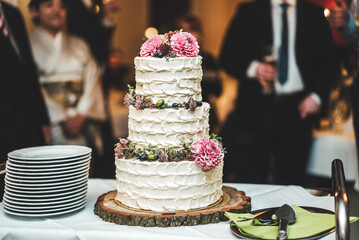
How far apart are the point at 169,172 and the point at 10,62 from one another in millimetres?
1568

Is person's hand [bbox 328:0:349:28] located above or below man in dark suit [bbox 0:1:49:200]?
above

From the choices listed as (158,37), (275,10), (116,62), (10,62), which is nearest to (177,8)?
(116,62)

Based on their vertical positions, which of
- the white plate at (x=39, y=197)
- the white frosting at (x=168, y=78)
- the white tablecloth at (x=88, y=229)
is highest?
the white frosting at (x=168, y=78)

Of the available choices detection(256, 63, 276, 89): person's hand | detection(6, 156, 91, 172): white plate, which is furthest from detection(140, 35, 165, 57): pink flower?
detection(256, 63, 276, 89): person's hand

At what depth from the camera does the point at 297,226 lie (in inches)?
71.7

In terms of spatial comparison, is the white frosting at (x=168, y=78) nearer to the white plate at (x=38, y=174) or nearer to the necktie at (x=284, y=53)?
the white plate at (x=38, y=174)

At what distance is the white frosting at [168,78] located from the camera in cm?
213

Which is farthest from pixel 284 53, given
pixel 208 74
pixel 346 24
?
pixel 208 74

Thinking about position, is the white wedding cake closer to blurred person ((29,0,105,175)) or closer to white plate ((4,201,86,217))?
white plate ((4,201,86,217))

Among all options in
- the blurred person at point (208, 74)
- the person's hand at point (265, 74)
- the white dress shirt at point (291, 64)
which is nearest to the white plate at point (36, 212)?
the person's hand at point (265, 74)

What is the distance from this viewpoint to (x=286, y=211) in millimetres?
1885

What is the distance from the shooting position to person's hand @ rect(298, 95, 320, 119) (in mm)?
4000

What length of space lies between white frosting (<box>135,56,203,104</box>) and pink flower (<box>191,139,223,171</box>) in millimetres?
241

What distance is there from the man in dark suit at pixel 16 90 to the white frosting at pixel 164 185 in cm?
114
